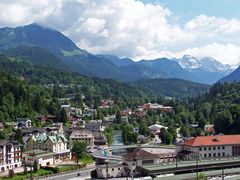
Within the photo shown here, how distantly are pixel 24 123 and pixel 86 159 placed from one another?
1458 inches

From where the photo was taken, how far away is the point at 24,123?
10588 cm

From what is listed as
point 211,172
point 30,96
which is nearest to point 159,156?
point 211,172

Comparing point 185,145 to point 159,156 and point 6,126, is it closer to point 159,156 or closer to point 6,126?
point 159,156

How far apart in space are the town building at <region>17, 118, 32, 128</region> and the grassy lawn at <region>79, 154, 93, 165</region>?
33.4 metres

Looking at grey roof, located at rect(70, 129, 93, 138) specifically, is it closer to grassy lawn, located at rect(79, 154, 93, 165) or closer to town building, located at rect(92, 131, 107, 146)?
town building, located at rect(92, 131, 107, 146)

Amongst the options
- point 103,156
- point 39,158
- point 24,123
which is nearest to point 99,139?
point 24,123

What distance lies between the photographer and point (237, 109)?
98.7 metres

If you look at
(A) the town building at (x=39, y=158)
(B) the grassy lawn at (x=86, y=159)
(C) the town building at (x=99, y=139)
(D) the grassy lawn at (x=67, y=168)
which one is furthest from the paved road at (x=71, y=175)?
(C) the town building at (x=99, y=139)

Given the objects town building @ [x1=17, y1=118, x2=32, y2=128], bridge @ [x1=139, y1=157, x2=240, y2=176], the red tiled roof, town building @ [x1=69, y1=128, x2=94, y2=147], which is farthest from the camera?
town building @ [x1=17, y1=118, x2=32, y2=128]

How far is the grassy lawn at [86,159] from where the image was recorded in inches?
2772

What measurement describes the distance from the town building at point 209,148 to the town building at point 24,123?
155 ft

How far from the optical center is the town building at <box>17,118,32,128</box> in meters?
104

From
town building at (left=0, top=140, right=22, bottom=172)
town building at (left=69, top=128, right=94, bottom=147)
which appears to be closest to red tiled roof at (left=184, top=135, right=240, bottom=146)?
town building at (left=0, top=140, right=22, bottom=172)

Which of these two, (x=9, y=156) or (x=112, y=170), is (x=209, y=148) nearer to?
(x=112, y=170)
